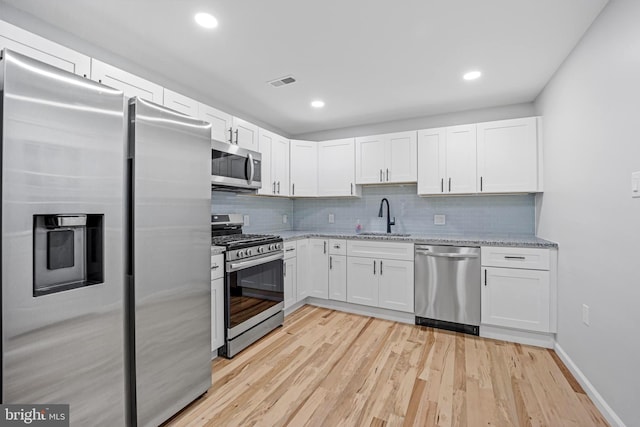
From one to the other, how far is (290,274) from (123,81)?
2.32 meters

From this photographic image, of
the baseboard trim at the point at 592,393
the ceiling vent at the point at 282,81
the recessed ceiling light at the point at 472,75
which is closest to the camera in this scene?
the baseboard trim at the point at 592,393

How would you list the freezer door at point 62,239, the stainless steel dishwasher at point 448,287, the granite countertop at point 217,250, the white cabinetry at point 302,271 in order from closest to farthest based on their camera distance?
the freezer door at point 62,239
the granite countertop at point 217,250
the stainless steel dishwasher at point 448,287
the white cabinetry at point 302,271

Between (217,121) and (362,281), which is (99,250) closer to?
(217,121)

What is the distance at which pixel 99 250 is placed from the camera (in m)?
1.35

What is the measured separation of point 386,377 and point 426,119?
120 inches

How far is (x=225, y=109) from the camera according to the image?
11.1ft

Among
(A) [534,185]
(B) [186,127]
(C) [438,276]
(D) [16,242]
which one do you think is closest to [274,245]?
(B) [186,127]

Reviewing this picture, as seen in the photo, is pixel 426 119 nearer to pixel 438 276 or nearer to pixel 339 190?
pixel 339 190

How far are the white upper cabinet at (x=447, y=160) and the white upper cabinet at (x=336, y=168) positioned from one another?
0.88m

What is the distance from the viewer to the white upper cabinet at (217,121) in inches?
103

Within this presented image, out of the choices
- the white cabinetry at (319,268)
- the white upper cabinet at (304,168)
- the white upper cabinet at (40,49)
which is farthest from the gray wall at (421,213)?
the white upper cabinet at (40,49)

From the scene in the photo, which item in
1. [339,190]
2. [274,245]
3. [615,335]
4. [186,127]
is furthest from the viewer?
[339,190]

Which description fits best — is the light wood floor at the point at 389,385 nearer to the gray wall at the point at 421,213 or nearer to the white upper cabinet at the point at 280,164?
the gray wall at the point at 421,213

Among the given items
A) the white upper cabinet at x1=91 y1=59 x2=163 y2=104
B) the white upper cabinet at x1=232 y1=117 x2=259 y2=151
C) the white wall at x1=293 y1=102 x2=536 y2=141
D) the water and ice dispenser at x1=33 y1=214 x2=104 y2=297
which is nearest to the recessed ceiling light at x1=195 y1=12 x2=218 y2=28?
the white upper cabinet at x1=91 y1=59 x2=163 y2=104
